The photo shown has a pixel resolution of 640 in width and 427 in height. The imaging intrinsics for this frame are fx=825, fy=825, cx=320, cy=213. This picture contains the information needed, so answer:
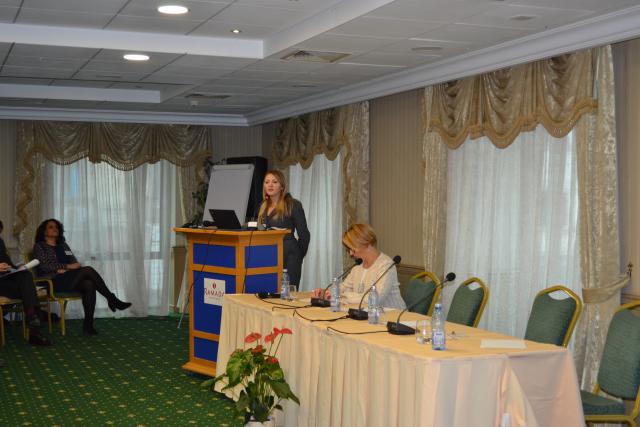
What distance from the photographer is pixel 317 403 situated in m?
4.97

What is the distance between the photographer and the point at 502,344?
4.30 metres

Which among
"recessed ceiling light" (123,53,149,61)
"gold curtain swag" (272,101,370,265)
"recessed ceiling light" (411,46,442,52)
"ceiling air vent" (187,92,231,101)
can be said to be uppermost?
"recessed ceiling light" (411,46,442,52)

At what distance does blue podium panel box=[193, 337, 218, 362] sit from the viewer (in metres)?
6.89

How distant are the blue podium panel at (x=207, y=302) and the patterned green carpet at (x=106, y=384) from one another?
482 millimetres

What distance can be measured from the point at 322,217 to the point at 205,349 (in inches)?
132

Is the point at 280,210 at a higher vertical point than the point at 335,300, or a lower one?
higher

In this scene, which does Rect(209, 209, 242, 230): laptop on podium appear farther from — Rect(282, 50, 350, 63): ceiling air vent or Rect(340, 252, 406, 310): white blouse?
Rect(282, 50, 350, 63): ceiling air vent

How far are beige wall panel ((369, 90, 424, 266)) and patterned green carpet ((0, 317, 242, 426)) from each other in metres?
2.44

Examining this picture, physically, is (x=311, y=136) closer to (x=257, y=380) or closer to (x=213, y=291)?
(x=213, y=291)

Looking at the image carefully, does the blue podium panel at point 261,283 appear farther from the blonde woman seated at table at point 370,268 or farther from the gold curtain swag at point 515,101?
the gold curtain swag at point 515,101

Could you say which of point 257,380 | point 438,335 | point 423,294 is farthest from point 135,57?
point 438,335

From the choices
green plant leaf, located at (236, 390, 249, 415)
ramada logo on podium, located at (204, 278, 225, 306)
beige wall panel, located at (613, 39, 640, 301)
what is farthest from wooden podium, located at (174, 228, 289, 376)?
beige wall panel, located at (613, 39, 640, 301)

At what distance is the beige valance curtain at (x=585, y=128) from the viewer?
569 cm

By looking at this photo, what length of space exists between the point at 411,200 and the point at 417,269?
0.69 metres
